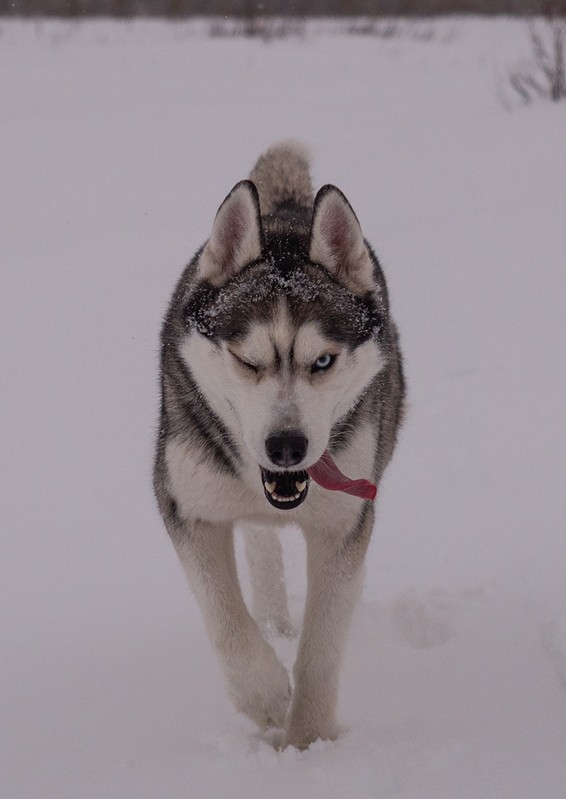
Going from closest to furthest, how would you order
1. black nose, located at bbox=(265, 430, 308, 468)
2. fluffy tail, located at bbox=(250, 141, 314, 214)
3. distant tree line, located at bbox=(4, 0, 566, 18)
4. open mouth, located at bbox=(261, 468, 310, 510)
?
black nose, located at bbox=(265, 430, 308, 468) → open mouth, located at bbox=(261, 468, 310, 510) → fluffy tail, located at bbox=(250, 141, 314, 214) → distant tree line, located at bbox=(4, 0, 566, 18)

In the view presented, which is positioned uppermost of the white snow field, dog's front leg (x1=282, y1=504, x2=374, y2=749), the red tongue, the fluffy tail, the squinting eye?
the fluffy tail

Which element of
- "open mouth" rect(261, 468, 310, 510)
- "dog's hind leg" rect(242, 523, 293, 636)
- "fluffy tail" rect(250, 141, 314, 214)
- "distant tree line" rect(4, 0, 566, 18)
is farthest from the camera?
"distant tree line" rect(4, 0, 566, 18)

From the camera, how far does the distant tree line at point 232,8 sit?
18.7 m

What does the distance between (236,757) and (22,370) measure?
3807 millimetres

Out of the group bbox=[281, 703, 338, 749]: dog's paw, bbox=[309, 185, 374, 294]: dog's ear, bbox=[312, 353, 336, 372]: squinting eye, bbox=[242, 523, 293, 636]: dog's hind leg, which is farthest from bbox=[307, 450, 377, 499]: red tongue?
bbox=[242, 523, 293, 636]: dog's hind leg

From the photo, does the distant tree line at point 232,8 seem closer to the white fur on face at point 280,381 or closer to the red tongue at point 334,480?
the white fur on face at point 280,381

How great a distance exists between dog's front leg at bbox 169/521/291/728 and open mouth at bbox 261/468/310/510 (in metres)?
0.39

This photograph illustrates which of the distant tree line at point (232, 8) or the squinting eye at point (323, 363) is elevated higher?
the squinting eye at point (323, 363)

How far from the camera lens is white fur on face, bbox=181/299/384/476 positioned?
2482 millimetres

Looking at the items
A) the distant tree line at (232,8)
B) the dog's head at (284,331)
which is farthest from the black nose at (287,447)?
the distant tree line at (232,8)

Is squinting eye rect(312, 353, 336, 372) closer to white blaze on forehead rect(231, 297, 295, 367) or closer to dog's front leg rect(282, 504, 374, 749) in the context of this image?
white blaze on forehead rect(231, 297, 295, 367)

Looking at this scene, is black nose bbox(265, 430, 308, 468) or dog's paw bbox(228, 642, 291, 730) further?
dog's paw bbox(228, 642, 291, 730)

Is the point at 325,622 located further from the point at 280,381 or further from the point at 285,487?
the point at 280,381

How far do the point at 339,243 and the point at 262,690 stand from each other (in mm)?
1388
